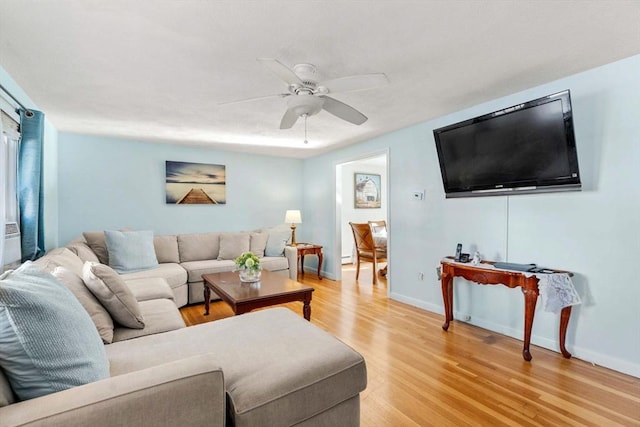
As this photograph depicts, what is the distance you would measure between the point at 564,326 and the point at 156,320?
301 cm

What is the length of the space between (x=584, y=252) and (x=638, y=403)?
39.6 inches

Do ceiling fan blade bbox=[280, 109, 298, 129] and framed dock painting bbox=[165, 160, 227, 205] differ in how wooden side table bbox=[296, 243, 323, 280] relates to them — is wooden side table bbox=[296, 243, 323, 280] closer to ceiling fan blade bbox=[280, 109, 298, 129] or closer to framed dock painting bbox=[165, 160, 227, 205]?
framed dock painting bbox=[165, 160, 227, 205]

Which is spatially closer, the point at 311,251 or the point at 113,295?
the point at 113,295

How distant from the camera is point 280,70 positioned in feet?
5.68

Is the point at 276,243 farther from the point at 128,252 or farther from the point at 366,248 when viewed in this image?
the point at 128,252

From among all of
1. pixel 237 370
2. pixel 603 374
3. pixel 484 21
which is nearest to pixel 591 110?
pixel 484 21

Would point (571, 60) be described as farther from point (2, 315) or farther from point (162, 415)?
point (2, 315)

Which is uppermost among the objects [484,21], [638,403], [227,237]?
[484,21]

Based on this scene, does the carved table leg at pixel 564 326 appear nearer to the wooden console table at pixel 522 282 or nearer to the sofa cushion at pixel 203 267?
the wooden console table at pixel 522 282

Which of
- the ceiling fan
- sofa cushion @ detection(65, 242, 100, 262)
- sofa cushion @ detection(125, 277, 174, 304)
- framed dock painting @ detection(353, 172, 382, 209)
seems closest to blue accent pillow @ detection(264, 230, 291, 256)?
sofa cushion @ detection(125, 277, 174, 304)

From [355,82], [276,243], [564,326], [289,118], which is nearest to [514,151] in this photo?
[564,326]

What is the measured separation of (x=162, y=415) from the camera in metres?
0.95

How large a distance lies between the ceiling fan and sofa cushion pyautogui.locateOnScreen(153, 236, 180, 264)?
2878 mm

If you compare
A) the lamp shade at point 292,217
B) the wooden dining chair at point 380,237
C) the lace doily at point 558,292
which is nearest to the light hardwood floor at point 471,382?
the lace doily at point 558,292
